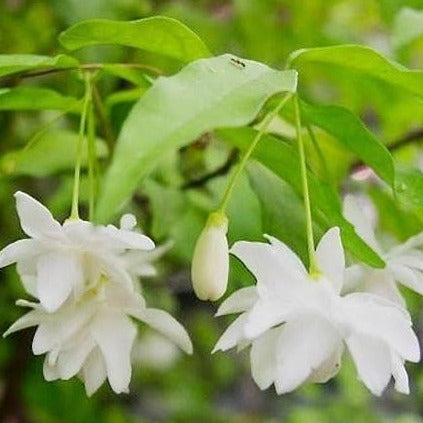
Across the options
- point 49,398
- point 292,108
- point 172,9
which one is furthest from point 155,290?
point 292,108

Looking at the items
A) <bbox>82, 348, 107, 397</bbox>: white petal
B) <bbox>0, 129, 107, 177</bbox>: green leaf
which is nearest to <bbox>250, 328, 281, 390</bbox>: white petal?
<bbox>82, 348, 107, 397</bbox>: white petal

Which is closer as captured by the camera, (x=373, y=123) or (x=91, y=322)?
(x=91, y=322)

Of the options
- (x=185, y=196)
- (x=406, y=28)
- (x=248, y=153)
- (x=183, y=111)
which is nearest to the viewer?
(x=183, y=111)

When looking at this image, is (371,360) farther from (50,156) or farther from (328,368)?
(50,156)

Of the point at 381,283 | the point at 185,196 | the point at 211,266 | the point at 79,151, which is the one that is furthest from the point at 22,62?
the point at 185,196

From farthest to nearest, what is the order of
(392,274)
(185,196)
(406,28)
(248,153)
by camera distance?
1. (185,196)
2. (406,28)
3. (392,274)
4. (248,153)

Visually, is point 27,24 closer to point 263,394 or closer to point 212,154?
point 212,154
